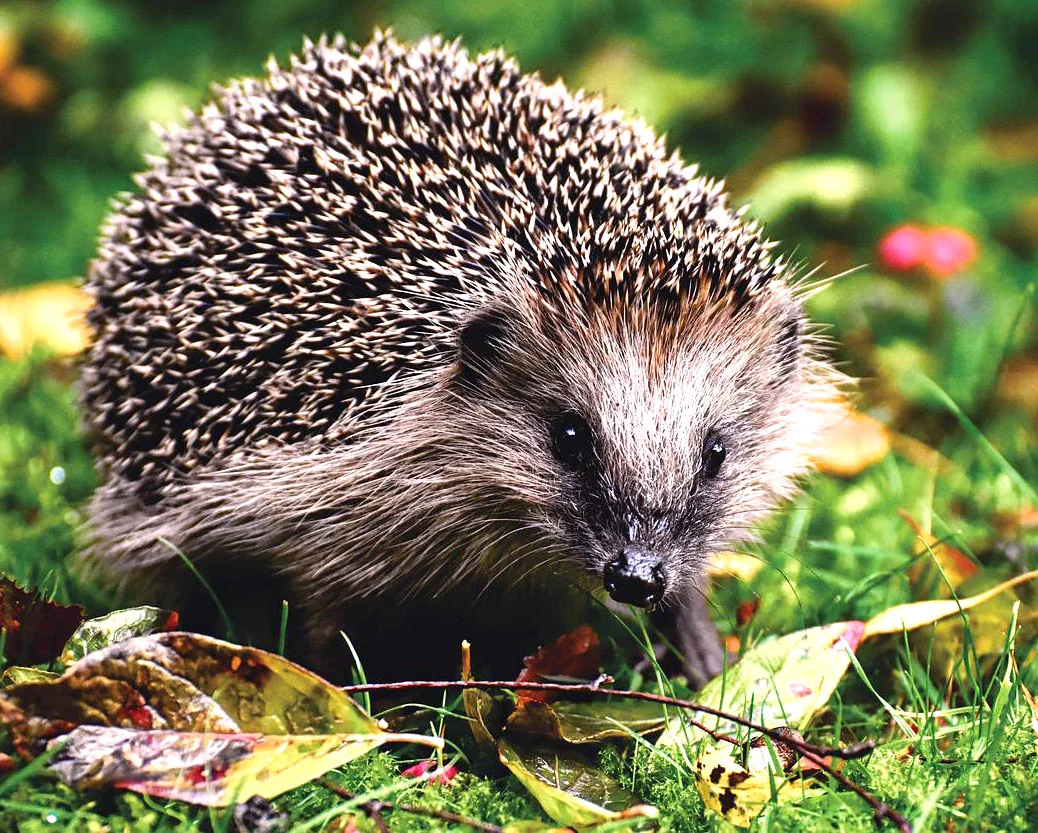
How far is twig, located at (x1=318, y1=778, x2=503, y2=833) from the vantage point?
2006mm

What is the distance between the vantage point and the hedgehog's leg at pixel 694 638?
303cm

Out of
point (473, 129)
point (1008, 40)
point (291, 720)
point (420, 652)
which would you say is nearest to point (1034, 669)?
point (420, 652)

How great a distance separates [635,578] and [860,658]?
73cm

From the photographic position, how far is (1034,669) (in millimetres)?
2686

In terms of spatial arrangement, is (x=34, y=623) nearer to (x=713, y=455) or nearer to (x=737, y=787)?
(x=737, y=787)

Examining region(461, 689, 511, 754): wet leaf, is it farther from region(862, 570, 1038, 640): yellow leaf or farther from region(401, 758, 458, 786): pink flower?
region(862, 570, 1038, 640): yellow leaf

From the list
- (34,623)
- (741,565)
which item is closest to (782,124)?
(741,565)

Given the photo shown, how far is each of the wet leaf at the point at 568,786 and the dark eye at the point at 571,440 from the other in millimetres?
641

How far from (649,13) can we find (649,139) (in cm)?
→ 356

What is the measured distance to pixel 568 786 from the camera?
230cm

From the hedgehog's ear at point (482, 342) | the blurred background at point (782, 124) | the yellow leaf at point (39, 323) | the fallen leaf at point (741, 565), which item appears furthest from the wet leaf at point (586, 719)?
the yellow leaf at point (39, 323)

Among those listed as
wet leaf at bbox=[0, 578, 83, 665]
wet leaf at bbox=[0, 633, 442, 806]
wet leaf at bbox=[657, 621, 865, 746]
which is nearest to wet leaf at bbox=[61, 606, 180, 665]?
wet leaf at bbox=[0, 578, 83, 665]

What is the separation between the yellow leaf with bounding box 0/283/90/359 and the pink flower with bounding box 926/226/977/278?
3.49 metres

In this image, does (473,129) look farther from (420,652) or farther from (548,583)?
(420,652)
